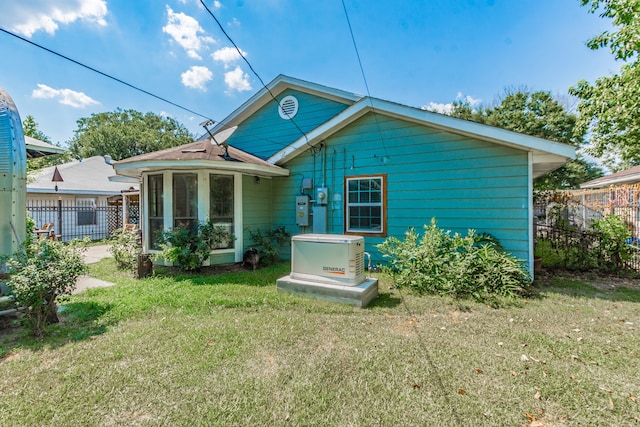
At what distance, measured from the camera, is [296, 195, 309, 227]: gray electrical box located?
7.43 meters

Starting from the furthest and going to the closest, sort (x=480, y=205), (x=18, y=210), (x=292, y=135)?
(x=292, y=135)
(x=480, y=205)
(x=18, y=210)

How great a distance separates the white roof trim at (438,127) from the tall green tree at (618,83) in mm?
3835

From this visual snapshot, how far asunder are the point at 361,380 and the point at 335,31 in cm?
611

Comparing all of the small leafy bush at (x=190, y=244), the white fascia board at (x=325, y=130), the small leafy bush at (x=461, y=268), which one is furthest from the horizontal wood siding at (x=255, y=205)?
the small leafy bush at (x=461, y=268)

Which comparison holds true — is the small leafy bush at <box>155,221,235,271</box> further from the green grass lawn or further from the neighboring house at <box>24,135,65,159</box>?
the neighboring house at <box>24,135,65,159</box>

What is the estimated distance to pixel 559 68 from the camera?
390 inches

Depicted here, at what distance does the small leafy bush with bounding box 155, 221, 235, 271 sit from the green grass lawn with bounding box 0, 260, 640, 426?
1548 mm

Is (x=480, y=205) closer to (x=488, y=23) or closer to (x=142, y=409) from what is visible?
(x=488, y=23)

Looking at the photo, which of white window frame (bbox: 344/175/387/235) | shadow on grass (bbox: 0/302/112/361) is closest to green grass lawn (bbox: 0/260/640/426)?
shadow on grass (bbox: 0/302/112/361)

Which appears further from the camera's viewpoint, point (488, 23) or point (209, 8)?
point (488, 23)

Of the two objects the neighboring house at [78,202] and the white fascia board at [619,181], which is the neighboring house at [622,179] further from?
the neighboring house at [78,202]

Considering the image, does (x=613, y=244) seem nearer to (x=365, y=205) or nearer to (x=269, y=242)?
(x=365, y=205)

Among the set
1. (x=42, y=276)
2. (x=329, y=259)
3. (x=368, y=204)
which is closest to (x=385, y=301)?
(x=329, y=259)

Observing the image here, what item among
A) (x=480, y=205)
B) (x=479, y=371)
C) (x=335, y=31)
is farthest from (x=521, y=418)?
(x=335, y=31)
